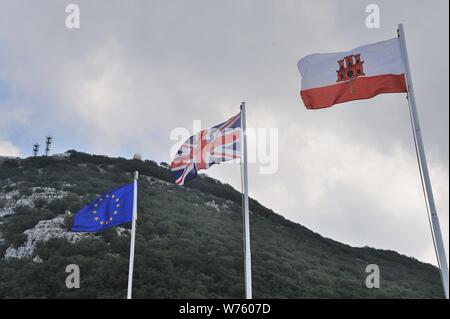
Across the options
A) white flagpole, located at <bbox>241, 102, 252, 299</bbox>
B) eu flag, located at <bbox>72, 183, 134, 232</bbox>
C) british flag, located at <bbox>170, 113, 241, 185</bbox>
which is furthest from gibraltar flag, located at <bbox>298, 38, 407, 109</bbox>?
eu flag, located at <bbox>72, 183, 134, 232</bbox>

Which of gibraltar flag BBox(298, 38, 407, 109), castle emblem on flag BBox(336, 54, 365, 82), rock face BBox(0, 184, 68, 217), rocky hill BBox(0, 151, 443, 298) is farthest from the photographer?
rock face BBox(0, 184, 68, 217)

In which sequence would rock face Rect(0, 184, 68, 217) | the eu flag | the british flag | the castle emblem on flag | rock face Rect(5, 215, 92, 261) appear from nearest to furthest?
the castle emblem on flag → the british flag → the eu flag → rock face Rect(5, 215, 92, 261) → rock face Rect(0, 184, 68, 217)

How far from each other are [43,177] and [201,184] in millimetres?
13060

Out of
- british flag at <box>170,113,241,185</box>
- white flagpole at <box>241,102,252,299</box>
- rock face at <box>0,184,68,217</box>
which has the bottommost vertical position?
white flagpole at <box>241,102,252,299</box>

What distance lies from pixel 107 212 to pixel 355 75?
8.80 meters

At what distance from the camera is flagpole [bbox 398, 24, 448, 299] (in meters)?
9.46

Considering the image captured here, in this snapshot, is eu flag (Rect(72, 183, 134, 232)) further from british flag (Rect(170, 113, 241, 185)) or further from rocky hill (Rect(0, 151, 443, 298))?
rocky hill (Rect(0, 151, 443, 298))

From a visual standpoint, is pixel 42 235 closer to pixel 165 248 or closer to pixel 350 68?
pixel 165 248

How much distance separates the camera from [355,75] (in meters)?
11.4

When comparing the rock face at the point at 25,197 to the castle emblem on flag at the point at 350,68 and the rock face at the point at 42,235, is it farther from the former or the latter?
the castle emblem on flag at the point at 350,68

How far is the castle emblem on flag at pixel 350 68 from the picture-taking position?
37.2 ft

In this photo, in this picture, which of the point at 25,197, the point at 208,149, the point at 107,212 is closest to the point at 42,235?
the point at 25,197

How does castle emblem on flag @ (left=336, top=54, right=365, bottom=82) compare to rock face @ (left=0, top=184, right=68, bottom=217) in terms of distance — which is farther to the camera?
rock face @ (left=0, top=184, right=68, bottom=217)
